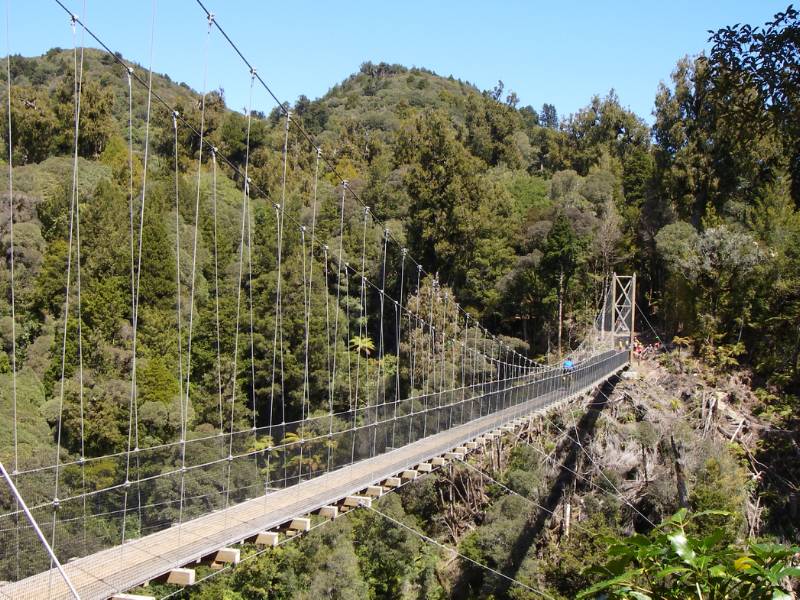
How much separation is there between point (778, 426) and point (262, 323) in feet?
33.4

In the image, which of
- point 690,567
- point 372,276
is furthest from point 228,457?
point 372,276

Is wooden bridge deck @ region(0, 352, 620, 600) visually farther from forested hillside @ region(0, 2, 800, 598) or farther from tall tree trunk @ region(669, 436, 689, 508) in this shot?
tall tree trunk @ region(669, 436, 689, 508)

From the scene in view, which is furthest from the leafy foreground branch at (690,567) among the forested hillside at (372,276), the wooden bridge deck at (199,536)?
the forested hillside at (372,276)

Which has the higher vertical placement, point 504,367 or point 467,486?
point 504,367

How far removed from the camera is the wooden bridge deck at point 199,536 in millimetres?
3807

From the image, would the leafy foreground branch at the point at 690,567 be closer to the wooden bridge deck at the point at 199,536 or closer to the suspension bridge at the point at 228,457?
the suspension bridge at the point at 228,457

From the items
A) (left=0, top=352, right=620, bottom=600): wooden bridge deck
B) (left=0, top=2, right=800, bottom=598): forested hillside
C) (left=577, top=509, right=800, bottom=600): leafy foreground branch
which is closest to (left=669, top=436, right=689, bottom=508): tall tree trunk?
(left=0, top=2, right=800, bottom=598): forested hillside

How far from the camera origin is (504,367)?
17516 millimetres

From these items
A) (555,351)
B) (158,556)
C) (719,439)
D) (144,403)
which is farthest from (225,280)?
(158,556)

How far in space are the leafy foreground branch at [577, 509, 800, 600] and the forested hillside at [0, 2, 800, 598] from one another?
10106 millimetres

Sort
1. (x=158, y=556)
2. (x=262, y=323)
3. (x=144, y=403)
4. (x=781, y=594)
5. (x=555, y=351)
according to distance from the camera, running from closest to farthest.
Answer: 1. (x=781, y=594)
2. (x=158, y=556)
3. (x=144, y=403)
4. (x=262, y=323)
5. (x=555, y=351)

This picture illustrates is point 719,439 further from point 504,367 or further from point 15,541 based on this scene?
point 15,541

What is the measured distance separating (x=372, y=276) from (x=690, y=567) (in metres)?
18.0

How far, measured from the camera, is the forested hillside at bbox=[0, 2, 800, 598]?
45.9 feet
